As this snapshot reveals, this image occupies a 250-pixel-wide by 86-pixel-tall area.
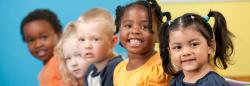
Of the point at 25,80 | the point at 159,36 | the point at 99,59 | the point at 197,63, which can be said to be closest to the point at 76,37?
the point at 99,59

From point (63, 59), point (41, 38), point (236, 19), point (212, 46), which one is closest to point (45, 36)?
point (41, 38)

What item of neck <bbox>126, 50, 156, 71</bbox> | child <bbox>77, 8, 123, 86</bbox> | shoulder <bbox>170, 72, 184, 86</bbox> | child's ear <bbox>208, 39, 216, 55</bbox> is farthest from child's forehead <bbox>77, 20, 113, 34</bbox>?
child's ear <bbox>208, 39, 216, 55</bbox>

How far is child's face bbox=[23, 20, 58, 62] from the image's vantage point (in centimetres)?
200

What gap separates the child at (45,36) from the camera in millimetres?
2002

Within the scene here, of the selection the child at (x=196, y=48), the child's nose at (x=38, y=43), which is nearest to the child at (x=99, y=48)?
the child's nose at (x=38, y=43)

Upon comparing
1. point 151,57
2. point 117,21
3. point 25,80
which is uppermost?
point 117,21

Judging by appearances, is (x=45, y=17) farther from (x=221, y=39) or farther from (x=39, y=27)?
(x=221, y=39)

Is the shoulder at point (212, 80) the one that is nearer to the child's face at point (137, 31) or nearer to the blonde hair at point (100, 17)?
the child's face at point (137, 31)

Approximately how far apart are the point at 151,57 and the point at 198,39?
0.93 feet

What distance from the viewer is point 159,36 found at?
153cm

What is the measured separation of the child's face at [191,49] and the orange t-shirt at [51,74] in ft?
2.60

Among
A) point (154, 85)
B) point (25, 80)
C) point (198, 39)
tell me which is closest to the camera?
point (198, 39)

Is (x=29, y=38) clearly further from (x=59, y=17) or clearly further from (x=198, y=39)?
(x=198, y=39)

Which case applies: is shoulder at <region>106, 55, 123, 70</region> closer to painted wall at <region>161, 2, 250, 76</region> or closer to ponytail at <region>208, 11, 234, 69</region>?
ponytail at <region>208, 11, 234, 69</region>
